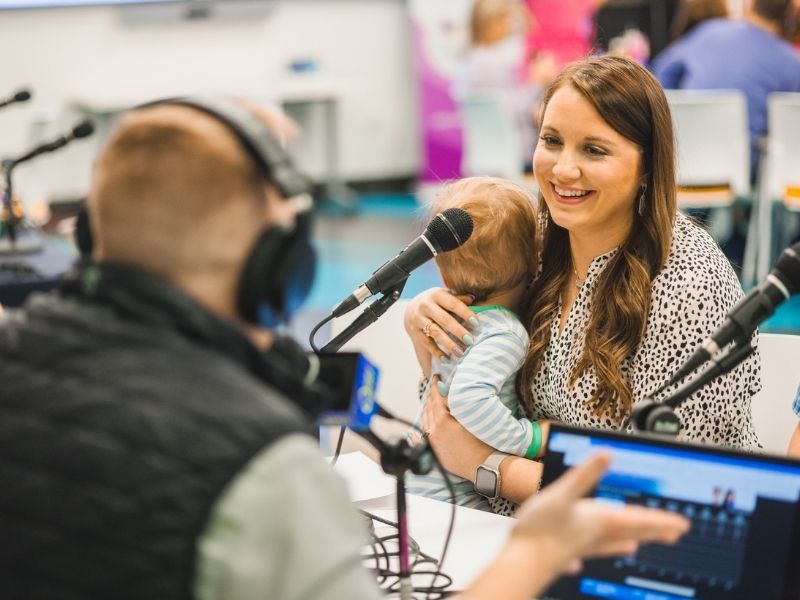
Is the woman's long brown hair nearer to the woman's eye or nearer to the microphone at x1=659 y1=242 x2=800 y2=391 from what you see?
the woman's eye

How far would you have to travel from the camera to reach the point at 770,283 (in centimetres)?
121

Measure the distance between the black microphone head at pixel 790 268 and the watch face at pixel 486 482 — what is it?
0.75 meters

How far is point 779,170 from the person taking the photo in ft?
17.1

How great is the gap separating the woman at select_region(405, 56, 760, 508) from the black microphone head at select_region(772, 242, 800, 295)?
1.89ft

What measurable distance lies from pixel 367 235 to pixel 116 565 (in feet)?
22.4

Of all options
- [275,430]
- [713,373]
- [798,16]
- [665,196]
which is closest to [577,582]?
[713,373]

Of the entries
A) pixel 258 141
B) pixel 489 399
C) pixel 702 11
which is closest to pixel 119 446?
pixel 258 141

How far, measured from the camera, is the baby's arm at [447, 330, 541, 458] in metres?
1.82

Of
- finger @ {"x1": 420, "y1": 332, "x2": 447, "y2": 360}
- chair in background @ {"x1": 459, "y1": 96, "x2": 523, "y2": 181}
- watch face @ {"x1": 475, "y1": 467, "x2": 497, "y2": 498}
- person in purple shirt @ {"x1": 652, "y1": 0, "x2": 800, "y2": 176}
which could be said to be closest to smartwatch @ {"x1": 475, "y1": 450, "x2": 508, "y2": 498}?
watch face @ {"x1": 475, "y1": 467, "x2": 497, "y2": 498}

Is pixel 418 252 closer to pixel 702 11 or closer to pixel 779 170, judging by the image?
pixel 779 170

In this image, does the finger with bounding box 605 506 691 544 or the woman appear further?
the woman

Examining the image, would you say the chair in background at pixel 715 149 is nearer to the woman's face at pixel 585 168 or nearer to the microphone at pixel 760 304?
the woman's face at pixel 585 168

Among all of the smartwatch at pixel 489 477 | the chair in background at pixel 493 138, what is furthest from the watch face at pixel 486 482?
the chair in background at pixel 493 138

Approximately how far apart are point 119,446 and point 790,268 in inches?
31.4
